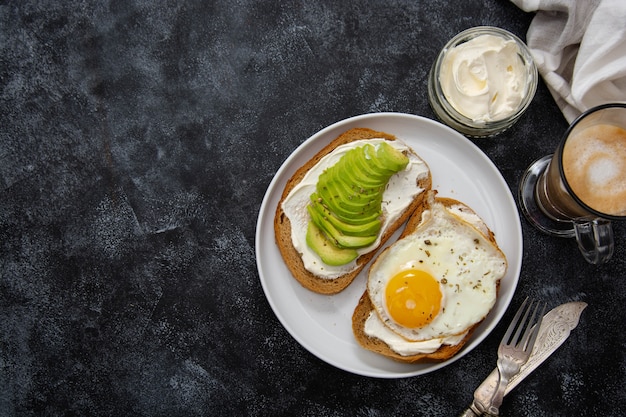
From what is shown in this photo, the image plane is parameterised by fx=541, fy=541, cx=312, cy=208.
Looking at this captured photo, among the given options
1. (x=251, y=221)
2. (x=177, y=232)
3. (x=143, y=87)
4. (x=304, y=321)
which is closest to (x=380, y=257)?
(x=304, y=321)

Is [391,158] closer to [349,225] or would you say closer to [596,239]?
[349,225]

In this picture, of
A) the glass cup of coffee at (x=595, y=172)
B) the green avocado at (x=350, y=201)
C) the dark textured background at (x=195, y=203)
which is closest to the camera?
the glass cup of coffee at (x=595, y=172)

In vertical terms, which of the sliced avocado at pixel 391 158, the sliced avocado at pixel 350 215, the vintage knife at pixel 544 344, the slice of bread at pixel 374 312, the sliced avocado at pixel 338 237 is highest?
the sliced avocado at pixel 391 158


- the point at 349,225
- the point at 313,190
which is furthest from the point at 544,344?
the point at 313,190

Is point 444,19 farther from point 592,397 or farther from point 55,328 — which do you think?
point 55,328

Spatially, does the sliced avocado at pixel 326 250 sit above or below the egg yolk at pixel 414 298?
above

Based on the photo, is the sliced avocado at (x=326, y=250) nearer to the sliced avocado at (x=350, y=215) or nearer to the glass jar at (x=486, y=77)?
the sliced avocado at (x=350, y=215)

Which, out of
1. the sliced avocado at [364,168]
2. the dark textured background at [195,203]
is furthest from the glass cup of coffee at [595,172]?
the sliced avocado at [364,168]
